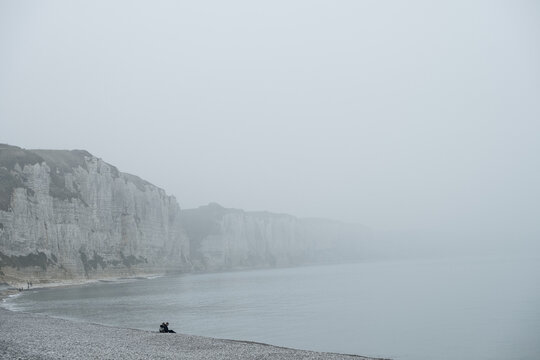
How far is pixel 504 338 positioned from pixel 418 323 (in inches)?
303

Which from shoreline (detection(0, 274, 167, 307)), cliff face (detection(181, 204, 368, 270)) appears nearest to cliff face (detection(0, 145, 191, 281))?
shoreline (detection(0, 274, 167, 307))

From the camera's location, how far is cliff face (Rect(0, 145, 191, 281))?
7319cm

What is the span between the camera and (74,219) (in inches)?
3410

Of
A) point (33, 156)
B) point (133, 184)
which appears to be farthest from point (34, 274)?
point (133, 184)

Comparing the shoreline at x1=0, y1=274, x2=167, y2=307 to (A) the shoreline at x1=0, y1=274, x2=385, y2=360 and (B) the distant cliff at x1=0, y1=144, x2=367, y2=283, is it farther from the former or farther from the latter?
(A) the shoreline at x1=0, y1=274, x2=385, y2=360

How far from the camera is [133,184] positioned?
111m

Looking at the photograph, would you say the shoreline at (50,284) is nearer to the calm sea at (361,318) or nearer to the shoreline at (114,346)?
the calm sea at (361,318)

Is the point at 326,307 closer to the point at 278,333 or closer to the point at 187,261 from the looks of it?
the point at 278,333

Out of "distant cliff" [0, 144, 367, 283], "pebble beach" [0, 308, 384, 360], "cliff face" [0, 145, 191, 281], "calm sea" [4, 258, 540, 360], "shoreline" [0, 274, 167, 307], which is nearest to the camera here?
"pebble beach" [0, 308, 384, 360]

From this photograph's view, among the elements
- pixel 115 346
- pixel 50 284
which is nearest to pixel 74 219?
pixel 50 284

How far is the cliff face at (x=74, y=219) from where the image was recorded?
7319 cm

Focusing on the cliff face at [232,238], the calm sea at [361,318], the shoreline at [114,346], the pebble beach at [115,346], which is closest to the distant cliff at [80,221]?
the cliff face at [232,238]

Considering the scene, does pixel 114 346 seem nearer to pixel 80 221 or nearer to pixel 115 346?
pixel 115 346

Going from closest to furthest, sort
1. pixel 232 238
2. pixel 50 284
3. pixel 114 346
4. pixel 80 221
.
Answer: pixel 114 346, pixel 50 284, pixel 80 221, pixel 232 238
